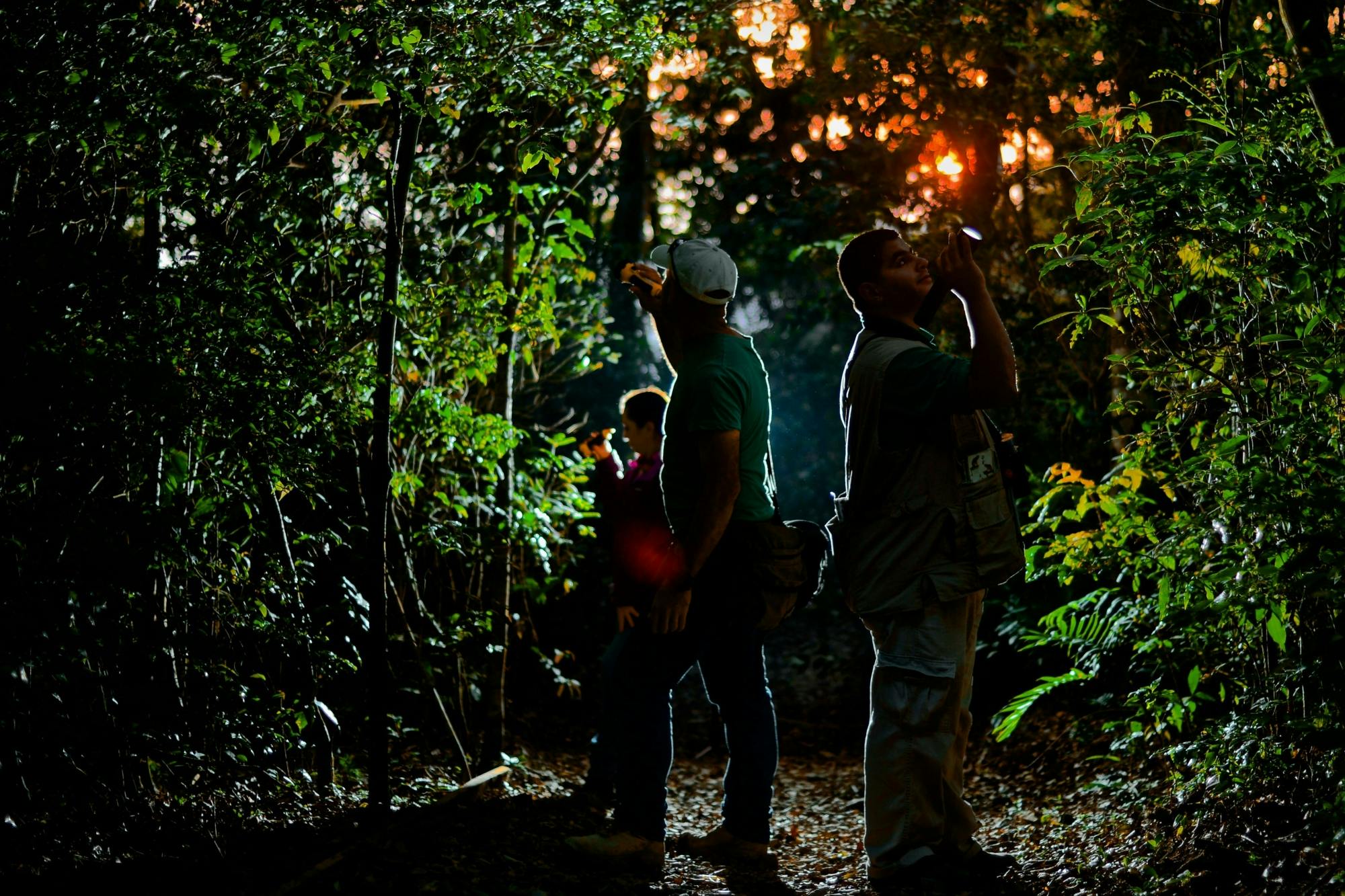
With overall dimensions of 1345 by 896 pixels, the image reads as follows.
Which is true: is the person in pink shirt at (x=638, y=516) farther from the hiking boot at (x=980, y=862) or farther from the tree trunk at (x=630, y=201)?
the tree trunk at (x=630, y=201)

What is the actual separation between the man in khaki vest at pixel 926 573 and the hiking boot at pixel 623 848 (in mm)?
695

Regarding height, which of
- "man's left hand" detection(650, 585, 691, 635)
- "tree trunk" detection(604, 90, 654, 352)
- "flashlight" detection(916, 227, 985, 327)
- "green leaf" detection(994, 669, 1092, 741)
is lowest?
"green leaf" detection(994, 669, 1092, 741)

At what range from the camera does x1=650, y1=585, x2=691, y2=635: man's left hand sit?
3.44 m

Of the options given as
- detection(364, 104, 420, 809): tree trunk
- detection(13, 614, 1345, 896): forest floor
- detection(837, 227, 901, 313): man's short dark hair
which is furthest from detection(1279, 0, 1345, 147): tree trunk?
detection(364, 104, 420, 809): tree trunk

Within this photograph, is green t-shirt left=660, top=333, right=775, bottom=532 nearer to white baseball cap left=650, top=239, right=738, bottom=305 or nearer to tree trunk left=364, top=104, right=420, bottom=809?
white baseball cap left=650, top=239, right=738, bottom=305

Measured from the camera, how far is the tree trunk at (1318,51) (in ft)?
9.32

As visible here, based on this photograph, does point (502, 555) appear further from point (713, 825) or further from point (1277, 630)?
point (1277, 630)

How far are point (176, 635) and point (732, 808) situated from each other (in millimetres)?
1932

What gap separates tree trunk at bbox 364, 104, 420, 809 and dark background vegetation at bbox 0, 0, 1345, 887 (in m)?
0.01

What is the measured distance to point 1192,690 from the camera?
11.1ft

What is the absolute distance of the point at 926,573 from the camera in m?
3.29

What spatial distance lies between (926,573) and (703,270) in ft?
4.01

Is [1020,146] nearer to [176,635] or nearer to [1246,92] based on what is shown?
[1246,92]

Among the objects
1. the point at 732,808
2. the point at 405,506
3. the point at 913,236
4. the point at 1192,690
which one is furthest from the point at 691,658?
the point at 913,236
